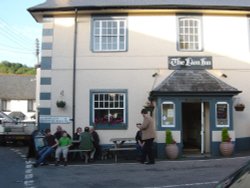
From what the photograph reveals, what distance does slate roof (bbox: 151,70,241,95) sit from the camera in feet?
55.0

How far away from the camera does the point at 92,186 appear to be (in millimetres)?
10141

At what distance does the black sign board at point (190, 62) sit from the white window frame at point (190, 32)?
554mm

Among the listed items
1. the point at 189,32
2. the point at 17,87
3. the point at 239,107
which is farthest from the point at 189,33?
the point at 17,87

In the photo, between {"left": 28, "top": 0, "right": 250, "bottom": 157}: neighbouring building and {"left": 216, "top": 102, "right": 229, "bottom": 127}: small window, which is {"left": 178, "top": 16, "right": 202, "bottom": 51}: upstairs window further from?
{"left": 216, "top": 102, "right": 229, "bottom": 127}: small window

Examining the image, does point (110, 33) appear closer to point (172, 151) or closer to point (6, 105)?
point (172, 151)

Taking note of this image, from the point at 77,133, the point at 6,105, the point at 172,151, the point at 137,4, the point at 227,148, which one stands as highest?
the point at 137,4

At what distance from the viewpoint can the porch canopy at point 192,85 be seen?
55.0ft

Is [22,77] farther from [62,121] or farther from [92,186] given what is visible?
[92,186]

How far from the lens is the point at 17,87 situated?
185 feet

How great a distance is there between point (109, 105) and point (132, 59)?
213 cm

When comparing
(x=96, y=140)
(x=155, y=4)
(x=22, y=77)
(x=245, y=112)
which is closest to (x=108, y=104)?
(x=96, y=140)

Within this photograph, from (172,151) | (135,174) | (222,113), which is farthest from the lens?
(222,113)

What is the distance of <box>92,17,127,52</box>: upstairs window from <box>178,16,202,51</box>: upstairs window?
7.84 feet

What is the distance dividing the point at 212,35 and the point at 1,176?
10645mm
